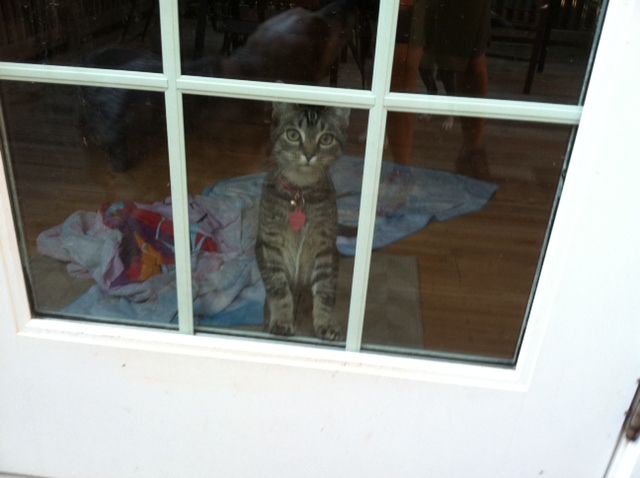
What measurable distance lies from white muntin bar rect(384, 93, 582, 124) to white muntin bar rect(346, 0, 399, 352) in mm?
23

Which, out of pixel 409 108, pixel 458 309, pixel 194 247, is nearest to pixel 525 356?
pixel 458 309

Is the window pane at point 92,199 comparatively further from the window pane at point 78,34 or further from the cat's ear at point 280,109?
the cat's ear at point 280,109

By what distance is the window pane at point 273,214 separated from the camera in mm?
845

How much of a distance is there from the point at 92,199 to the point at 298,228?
1.16ft

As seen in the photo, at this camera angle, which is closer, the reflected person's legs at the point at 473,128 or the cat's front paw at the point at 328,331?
the reflected person's legs at the point at 473,128

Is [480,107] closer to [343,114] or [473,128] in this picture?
[473,128]

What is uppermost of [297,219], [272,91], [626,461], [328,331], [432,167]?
[272,91]

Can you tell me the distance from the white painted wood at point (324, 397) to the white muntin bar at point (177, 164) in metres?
0.06

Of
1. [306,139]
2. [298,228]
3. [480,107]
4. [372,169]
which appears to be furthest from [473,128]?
[298,228]

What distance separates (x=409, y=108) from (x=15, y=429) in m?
0.83

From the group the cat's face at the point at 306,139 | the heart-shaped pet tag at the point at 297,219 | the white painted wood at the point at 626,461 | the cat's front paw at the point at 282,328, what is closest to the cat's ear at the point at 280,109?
the cat's face at the point at 306,139

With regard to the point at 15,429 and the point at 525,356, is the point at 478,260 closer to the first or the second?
the point at 525,356

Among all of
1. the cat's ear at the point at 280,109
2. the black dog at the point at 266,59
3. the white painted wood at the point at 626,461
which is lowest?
the white painted wood at the point at 626,461

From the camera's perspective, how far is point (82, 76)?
770 millimetres
